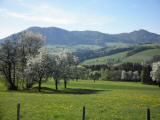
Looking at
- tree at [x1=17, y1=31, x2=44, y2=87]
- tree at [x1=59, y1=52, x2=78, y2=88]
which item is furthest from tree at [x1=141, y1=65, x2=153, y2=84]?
tree at [x1=17, y1=31, x2=44, y2=87]

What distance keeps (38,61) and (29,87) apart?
29.3ft

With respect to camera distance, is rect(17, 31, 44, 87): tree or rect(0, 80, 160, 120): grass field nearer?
rect(0, 80, 160, 120): grass field

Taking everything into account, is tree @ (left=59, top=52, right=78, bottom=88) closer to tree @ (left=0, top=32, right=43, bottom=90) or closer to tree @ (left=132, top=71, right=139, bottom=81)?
tree @ (left=0, top=32, right=43, bottom=90)

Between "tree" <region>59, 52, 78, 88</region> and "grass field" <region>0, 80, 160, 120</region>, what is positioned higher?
"tree" <region>59, 52, 78, 88</region>

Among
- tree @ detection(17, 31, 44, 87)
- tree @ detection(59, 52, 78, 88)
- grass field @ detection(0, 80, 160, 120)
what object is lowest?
grass field @ detection(0, 80, 160, 120)

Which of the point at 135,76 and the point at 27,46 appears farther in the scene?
the point at 135,76

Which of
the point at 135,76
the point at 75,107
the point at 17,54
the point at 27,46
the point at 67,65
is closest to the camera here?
the point at 75,107

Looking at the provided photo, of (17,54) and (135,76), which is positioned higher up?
(17,54)

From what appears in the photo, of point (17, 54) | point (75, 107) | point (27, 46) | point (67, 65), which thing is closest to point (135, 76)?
point (67, 65)

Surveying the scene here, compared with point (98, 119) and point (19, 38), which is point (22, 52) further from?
point (98, 119)

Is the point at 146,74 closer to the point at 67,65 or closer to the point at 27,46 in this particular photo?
the point at 67,65

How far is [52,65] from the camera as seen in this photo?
82688mm

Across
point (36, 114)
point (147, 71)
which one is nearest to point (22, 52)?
point (36, 114)

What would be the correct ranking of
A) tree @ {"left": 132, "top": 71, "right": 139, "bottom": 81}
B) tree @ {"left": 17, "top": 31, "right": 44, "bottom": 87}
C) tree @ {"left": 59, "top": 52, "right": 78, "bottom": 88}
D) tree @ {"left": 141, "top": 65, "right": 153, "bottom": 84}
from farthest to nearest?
1. tree @ {"left": 132, "top": 71, "right": 139, "bottom": 81}
2. tree @ {"left": 141, "top": 65, "right": 153, "bottom": 84}
3. tree @ {"left": 59, "top": 52, "right": 78, "bottom": 88}
4. tree @ {"left": 17, "top": 31, "right": 44, "bottom": 87}
